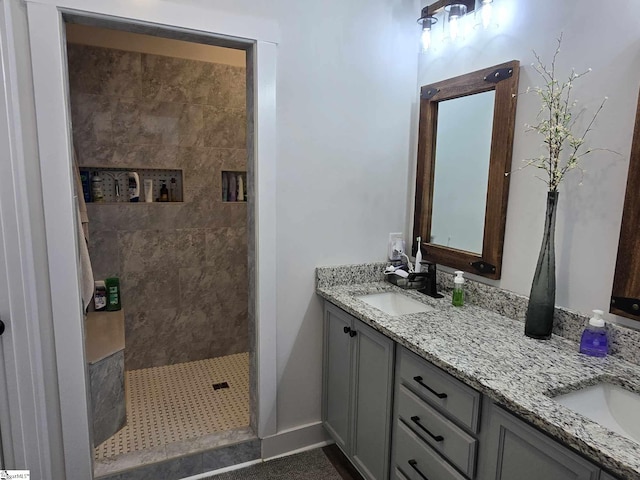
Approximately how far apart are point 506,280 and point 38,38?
2.15m

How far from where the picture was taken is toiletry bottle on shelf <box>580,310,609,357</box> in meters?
1.37

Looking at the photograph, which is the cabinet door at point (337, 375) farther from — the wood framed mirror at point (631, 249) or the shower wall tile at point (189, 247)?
the shower wall tile at point (189, 247)

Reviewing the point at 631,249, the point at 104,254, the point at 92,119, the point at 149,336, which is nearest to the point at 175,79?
the point at 92,119

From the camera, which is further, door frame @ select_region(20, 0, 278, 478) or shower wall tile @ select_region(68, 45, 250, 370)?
shower wall tile @ select_region(68, 45, 250, 370)

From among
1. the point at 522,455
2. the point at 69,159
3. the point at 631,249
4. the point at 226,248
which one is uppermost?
the point at 69,159

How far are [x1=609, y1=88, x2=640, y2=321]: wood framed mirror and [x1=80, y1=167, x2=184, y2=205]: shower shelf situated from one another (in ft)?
9.07

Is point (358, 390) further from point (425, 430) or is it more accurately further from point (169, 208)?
point (169, 208)

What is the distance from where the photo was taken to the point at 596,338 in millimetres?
1384

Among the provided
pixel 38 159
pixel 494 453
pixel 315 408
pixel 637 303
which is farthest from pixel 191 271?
pixel 637 303

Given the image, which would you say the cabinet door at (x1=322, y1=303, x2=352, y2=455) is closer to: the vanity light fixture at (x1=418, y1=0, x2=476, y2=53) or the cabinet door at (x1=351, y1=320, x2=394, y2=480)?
the cabinet door at (x1=351, y1=320, x2=394, y2=480)

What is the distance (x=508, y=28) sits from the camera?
5.82 ft

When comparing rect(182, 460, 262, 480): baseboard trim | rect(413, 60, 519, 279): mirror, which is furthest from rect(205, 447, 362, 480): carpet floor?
rect(413, 60, 519, 279): mirror

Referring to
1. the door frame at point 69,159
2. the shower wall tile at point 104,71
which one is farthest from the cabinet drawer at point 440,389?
the shower wall tile at point 104,71

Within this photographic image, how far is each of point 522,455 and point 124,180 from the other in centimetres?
291
